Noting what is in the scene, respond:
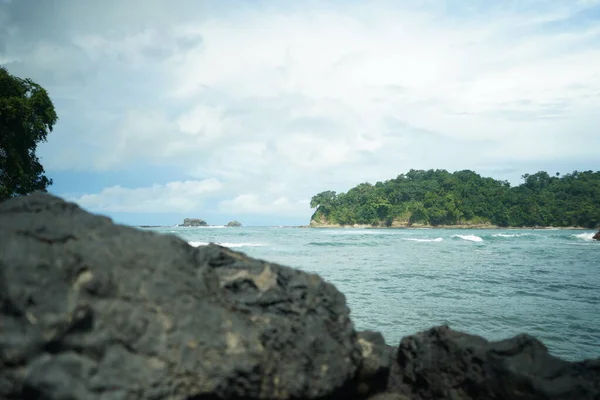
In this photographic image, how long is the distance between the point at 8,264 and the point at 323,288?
230 centimetres

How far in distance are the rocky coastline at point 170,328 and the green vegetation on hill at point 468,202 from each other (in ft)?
341

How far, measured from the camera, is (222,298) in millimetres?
2941

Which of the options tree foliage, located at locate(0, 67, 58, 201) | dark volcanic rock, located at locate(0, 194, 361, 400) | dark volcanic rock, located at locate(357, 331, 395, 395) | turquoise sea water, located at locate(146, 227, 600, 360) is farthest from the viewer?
tree foliage, located at locate(0, 67, 58, 201)

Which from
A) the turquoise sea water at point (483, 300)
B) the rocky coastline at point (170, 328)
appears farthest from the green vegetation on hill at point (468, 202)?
the rocky coastline at point (170, 328)

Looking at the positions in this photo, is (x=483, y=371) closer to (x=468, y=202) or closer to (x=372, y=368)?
(x=372, y=368)

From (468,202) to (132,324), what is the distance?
368 feet

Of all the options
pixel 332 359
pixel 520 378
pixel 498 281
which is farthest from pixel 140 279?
pixel 498 281

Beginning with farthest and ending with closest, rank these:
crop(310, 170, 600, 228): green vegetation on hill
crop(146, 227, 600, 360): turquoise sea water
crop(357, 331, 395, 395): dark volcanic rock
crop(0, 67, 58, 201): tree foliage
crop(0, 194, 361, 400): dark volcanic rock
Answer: crop(310, 170, 600, 228): green vegetation on hill < crop(0, 67, 58, 201): tree foliage < crop(146, 227, 600, 360): turquoise sea water < crop(357, 331, 395, 395): dark volcanic rock < crop(0, 194, 361, 400): dark volcanic rock

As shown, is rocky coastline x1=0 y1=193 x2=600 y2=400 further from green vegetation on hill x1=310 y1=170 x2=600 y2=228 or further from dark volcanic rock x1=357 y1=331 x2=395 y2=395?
green vegetation on hill x1=310 y1=170 x2=600 y2=228

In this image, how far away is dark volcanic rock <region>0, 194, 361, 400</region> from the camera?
2.17m

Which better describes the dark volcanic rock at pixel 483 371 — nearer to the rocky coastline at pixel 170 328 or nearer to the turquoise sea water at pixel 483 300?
the rocky coastline at pixel 170 328

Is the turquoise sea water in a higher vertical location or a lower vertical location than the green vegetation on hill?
lower

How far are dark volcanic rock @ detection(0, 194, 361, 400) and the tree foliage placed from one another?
1376cm

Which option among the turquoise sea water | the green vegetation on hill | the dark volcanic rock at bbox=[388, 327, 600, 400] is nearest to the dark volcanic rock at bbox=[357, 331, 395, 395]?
the dark volcanic rock at bbox=[388, 327, 600, 400]
